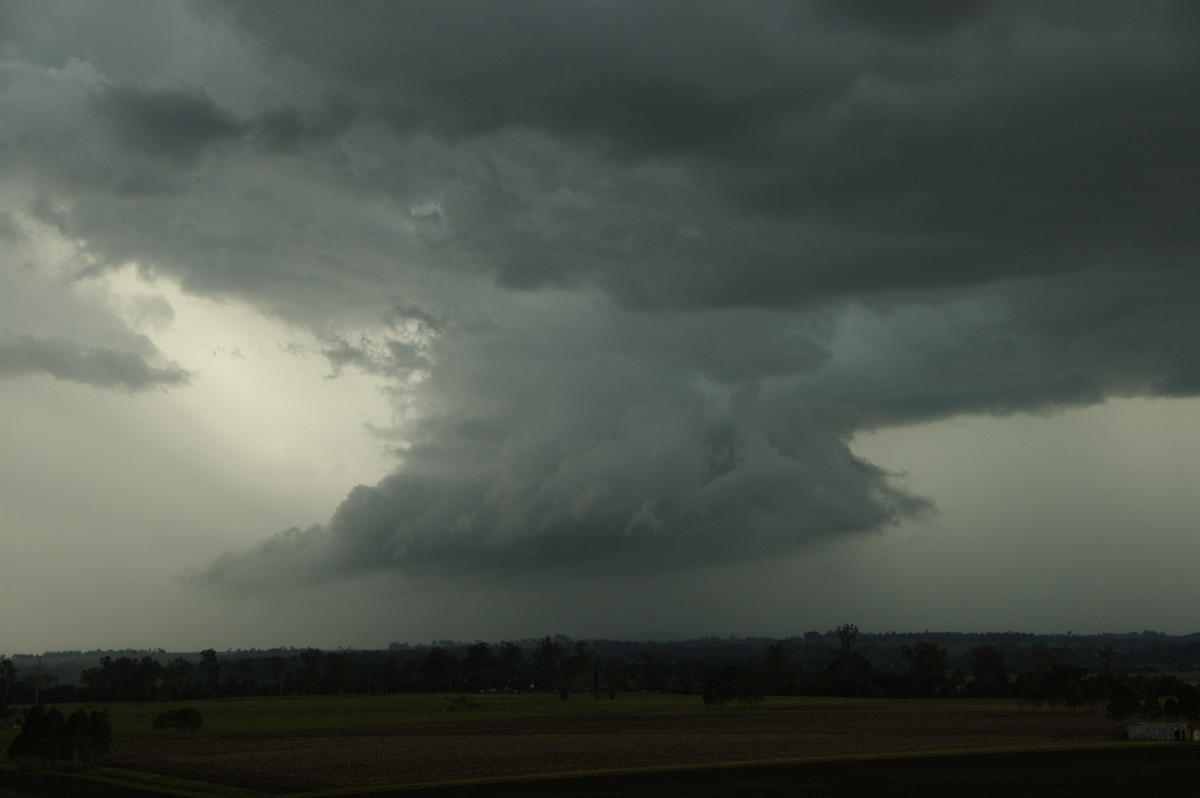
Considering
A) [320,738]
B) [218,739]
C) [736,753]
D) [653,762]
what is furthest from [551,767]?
[218,739]

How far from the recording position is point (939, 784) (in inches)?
3189

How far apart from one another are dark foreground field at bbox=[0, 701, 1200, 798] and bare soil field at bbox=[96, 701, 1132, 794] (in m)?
0.26

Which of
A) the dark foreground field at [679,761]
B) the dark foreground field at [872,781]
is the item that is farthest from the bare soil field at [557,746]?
the dark foreground field at [872,781]

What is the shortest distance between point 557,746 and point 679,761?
26.5m

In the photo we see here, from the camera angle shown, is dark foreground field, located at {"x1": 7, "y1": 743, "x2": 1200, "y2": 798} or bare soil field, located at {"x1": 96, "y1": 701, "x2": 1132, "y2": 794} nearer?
dark foreground field, located at {"x1": 7, "y1": 743, "x2": 1200, "y2": 798}

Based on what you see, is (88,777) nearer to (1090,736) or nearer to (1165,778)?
(1165,778)

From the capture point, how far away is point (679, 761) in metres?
103

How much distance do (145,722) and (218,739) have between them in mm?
58273

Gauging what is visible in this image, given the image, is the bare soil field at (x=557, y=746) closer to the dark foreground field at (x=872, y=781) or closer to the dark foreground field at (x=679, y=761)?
the dark foreground field at (x=679, y=761)

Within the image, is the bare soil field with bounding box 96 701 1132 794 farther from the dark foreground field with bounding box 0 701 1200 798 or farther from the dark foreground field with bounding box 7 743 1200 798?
the dark foreground field with bounding box 7 743 1200 798

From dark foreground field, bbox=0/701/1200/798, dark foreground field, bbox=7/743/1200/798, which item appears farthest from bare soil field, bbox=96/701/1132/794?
dark foreground field, bbox=7/743/1200/798

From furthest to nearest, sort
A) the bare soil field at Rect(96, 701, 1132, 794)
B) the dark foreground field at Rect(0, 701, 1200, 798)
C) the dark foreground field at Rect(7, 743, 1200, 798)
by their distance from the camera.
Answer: the bare soil field at Rect(96, 701, 1132, 794) → the dark foreground field at Rect(0, 701, 1200, 798) → the dark foreground field at Rect(7, 743, 1200, 798)

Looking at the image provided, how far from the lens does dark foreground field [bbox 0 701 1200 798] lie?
267 feet

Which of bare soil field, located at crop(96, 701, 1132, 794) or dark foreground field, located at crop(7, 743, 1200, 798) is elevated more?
dark foreground field, located at crop(7, 743, 1200, 798)
